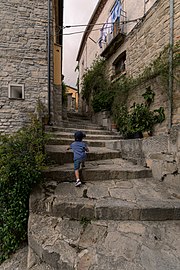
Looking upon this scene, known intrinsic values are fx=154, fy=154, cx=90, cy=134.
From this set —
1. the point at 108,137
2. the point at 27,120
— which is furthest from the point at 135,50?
the point at 27,120

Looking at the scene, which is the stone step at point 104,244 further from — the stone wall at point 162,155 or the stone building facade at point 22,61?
the stone building facade at point 22,61

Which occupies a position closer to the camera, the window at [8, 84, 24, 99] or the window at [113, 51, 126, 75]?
the window at [8, 84, 24, 99]

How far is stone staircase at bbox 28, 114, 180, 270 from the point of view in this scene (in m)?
1.41

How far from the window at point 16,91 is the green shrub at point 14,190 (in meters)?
4.47

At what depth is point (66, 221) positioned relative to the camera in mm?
1882

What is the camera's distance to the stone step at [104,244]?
1361mm

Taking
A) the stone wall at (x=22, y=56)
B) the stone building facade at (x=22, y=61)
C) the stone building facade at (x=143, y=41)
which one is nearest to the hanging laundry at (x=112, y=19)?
the stone building facade at (x=143, y=41)

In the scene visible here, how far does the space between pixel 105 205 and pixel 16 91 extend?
5.81m

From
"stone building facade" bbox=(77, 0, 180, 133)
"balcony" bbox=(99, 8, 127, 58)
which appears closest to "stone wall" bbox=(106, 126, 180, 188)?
"stone building facade" bbox=(77, 0, 180, 133)

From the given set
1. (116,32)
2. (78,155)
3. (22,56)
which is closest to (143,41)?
(116,32)

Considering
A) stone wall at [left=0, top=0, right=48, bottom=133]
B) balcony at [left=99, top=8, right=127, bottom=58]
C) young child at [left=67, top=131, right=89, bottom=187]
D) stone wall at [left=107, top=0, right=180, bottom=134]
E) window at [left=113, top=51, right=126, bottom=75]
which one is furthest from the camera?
window at [left=113, top=51, right=126, bottom=75]

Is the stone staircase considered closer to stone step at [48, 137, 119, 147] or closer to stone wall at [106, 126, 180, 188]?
stone wall at [106, 126, 180, 188]

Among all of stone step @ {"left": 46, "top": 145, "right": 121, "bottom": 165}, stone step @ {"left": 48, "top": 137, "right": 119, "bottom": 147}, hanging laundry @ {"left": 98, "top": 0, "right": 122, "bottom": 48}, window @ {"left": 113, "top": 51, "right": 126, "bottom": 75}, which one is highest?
hanging laundry @ {"left": 98, "top": 0, "right": 122, "bottom": 48}

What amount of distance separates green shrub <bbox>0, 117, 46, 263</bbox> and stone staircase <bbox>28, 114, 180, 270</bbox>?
0.57ft
